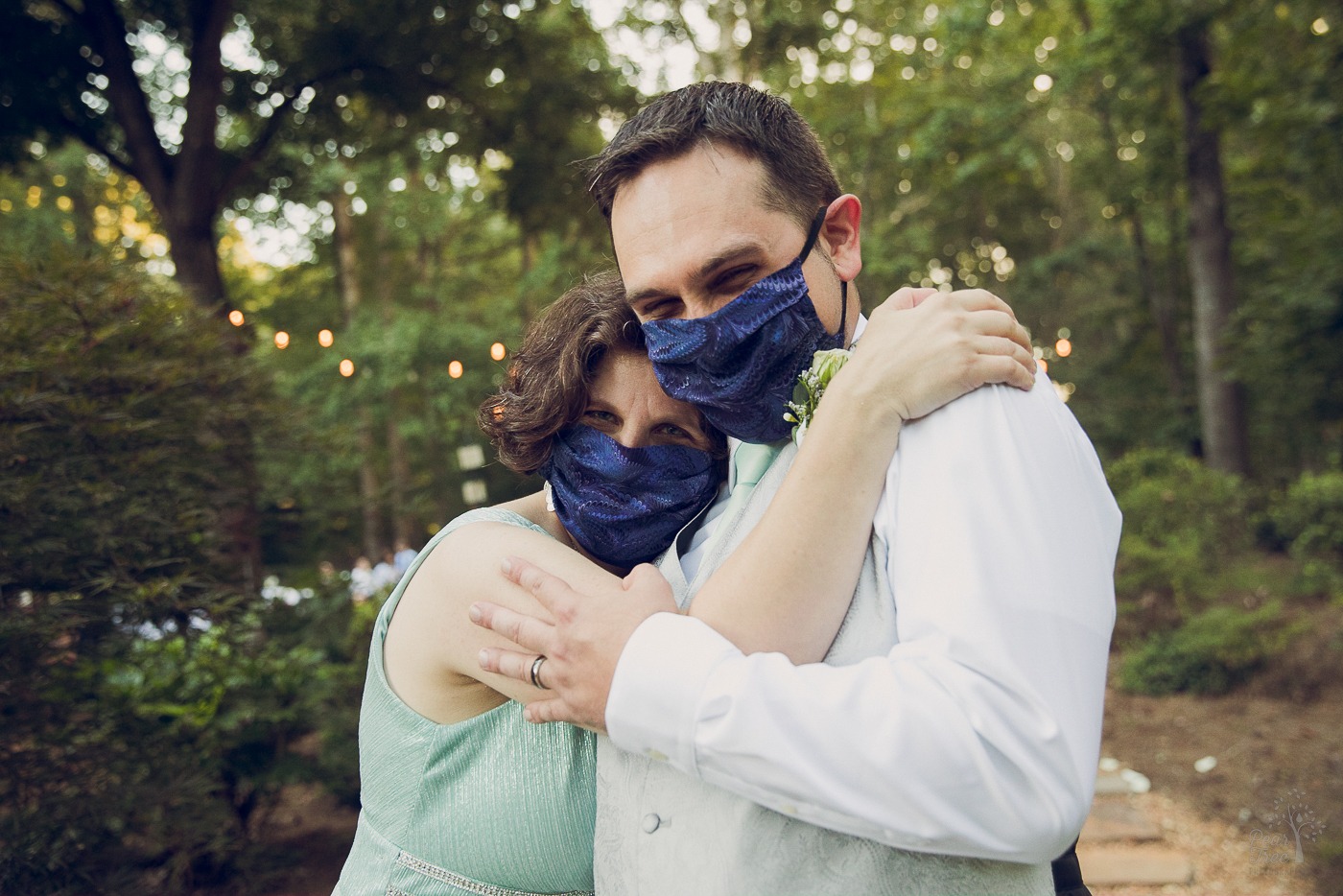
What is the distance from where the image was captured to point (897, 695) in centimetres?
124

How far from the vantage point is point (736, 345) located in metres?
1.85

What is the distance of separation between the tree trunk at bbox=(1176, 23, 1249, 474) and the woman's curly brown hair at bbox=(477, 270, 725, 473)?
12635 mm

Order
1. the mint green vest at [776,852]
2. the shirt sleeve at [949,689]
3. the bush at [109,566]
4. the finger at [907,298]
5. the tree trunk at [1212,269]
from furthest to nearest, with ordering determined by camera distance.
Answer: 1. the tree trunk at [1212,269]
2. the bush at [109,566]
3. the finger at [907,298]
4. the mint green vest at [776,852]
5. the shirt sleeve at [949,689]

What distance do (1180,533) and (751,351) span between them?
874 centimetres

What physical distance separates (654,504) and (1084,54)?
1389 cm

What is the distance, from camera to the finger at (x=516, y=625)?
156cm

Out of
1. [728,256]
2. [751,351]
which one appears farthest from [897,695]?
[728,256]

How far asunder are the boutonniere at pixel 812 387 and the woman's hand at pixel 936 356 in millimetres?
141

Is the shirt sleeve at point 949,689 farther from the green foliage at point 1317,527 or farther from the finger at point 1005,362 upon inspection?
the green foliage at point 1317,527

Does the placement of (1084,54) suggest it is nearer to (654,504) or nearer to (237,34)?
(237,34)

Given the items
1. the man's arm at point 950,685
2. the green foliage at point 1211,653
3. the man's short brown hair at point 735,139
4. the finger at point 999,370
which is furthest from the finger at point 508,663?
the green foliage at point 1211,653

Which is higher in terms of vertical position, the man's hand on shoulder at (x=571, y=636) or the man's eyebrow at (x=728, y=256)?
the man's eyebrow at (x=728, y=256)

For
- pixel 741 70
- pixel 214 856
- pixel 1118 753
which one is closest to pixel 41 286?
pixel 214 856

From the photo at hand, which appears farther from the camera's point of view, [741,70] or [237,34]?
[741,70]
